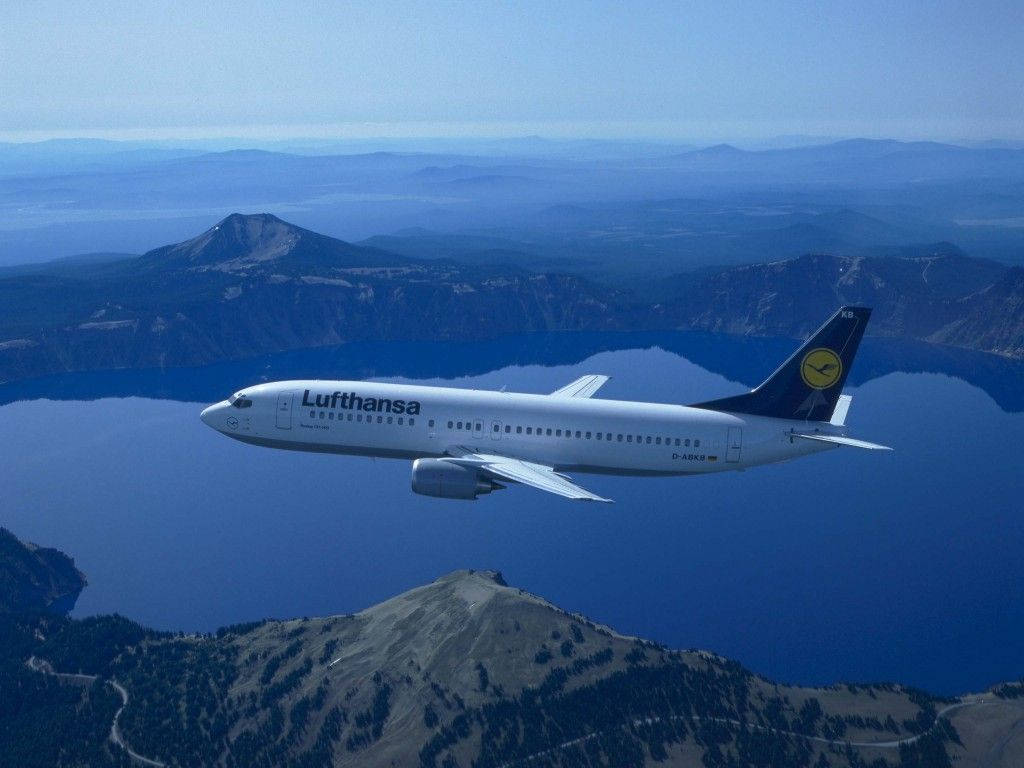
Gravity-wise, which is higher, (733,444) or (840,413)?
(840,413)

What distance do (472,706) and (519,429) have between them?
3764cm

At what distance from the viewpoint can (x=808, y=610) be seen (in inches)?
5098

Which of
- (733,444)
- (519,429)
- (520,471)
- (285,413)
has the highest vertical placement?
(285,413)

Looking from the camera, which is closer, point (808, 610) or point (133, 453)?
point (808, 610)

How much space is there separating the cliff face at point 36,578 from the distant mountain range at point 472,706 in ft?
84.7

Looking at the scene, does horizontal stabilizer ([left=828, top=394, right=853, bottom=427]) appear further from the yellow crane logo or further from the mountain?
the mountain

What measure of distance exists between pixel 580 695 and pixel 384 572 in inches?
2001

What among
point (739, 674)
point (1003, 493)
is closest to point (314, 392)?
point (739, 674)

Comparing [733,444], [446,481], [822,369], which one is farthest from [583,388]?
[446,481]

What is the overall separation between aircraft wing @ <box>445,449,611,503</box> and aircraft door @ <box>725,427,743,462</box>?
620 inches

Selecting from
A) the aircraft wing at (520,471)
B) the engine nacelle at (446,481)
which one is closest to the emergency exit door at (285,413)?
the engine nacelle at (446,481)

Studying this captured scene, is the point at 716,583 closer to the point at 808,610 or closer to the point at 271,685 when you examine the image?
the point at 808,610

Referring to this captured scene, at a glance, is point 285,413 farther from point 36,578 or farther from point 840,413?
point 36,578

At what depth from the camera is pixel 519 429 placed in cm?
7569
